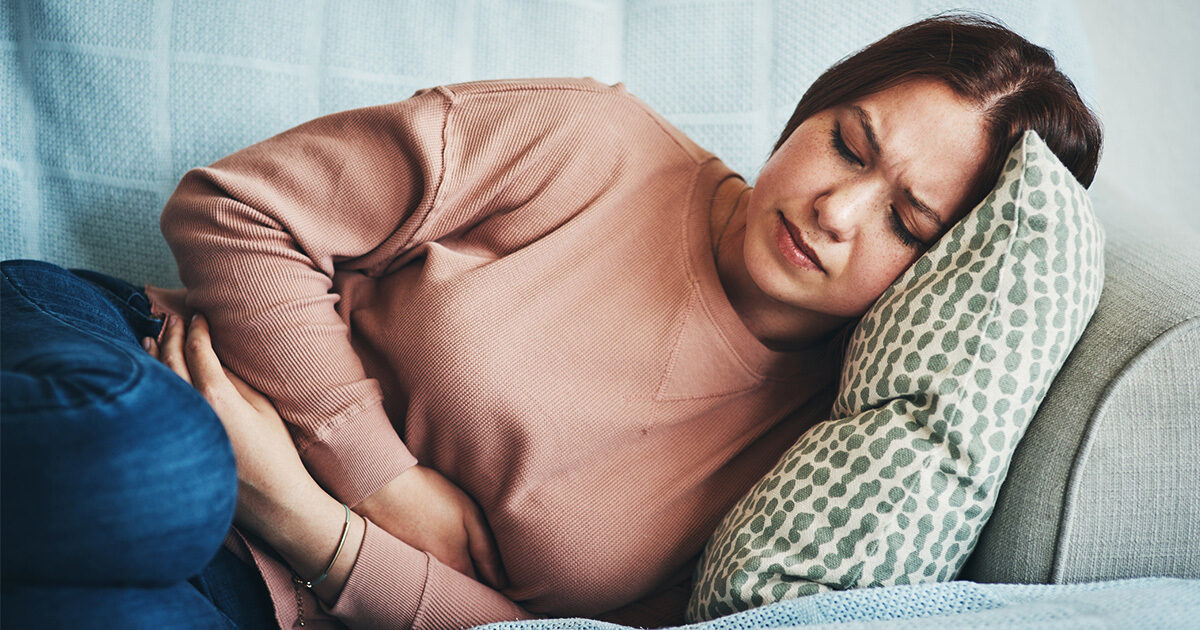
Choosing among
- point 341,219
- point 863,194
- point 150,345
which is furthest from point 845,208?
point 150,345

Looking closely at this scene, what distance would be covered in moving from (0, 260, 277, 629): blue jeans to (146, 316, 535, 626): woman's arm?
0.60 feet

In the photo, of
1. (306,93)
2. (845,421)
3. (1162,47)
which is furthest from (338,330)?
(1162,47)

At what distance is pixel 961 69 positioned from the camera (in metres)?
A: 0.86

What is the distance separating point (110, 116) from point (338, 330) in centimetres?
49

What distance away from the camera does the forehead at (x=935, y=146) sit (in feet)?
2.73

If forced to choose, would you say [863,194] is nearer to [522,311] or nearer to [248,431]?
[522,311]

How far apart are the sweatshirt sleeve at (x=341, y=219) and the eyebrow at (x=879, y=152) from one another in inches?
12.6

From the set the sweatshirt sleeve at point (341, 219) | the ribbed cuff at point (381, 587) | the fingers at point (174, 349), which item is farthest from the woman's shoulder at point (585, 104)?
the ribbed cuff at point (381, 587)

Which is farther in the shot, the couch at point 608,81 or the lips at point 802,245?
the lips at point 802,245

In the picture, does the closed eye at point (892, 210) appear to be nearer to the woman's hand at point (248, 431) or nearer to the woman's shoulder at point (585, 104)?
the woman's shoulder at point (585, 104)

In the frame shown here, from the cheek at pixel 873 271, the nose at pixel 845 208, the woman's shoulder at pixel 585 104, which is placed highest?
the woman's shoulder at pixel 585 104

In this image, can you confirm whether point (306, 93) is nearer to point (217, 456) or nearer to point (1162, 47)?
point (217, 456)

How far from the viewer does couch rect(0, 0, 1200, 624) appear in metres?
0.72

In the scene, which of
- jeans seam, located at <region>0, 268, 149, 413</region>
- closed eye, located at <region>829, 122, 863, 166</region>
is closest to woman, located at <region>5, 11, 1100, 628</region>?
closed eye, located at <region>829, 122, 863, 166</region>
